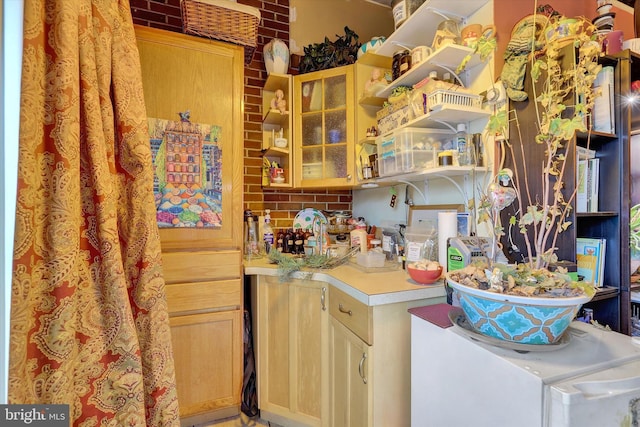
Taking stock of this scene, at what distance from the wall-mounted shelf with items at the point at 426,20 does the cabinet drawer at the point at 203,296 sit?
1.66 m

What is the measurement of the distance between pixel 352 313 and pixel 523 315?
66 centimetres

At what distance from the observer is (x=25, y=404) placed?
65cm

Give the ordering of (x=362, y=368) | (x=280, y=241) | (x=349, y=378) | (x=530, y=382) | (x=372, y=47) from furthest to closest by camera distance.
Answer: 1. (x=280, y=241)
2. (x=372, y=47)
3. (x=349, y=378)
4. (x=362, y=368)
5. (x=530, y=382)

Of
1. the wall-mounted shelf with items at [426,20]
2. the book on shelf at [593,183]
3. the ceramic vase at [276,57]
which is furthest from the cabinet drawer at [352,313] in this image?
the ceramic vase at [276,57]

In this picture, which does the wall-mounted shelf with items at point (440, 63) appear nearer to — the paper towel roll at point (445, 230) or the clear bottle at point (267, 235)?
the paper towel roll at point (445, 230)

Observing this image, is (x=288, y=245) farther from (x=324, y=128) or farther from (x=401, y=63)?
(x=401, y=63)

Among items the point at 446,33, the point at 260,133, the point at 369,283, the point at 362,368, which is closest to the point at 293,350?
the point at 362,368

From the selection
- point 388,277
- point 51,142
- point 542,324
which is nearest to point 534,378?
point 542,324

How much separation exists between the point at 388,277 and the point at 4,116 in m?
1.37

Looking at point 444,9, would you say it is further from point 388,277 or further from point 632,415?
point 632,415

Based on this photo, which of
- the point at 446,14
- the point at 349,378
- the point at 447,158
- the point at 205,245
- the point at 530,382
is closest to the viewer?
the point at 530,382

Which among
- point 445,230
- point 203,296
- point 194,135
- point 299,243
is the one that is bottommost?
point 203,296

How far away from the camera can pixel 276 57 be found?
2027 millimetres

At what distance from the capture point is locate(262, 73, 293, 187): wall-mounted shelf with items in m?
2.04
